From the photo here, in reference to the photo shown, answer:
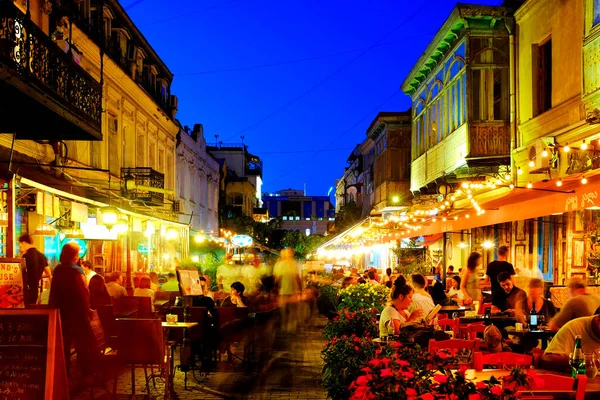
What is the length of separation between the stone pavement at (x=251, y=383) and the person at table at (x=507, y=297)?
10.7 ft

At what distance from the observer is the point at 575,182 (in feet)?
40.7

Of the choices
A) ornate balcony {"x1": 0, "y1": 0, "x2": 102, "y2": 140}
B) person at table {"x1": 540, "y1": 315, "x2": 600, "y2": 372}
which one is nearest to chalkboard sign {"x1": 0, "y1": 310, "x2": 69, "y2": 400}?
ornate balcony {"x1": 0, "y1": 0, "x2": 102, "y2": 140}

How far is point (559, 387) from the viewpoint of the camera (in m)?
5.21

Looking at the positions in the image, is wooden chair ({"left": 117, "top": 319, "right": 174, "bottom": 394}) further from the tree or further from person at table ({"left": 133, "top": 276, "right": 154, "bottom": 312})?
the tree

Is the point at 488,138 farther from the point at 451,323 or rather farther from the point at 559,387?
the point at 559,387

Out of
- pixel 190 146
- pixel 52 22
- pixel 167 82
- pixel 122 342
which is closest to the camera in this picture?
pixel 122 342

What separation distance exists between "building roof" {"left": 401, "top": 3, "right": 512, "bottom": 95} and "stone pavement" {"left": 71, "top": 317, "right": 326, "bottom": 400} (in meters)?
10.9

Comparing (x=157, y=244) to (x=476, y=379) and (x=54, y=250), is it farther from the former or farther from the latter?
(x=476, y=379)

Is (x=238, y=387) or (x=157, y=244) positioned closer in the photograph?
(x=238, y=387)

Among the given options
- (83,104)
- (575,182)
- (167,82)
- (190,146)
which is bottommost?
(575,182)

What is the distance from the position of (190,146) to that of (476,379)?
33.6 metres

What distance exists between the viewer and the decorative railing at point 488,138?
1978 cm

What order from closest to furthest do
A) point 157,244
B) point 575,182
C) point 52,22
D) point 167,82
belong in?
point 575,182 → point 52,22 → point 157,244 → point 167,82

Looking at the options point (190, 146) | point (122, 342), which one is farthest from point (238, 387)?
point (190, 146)
